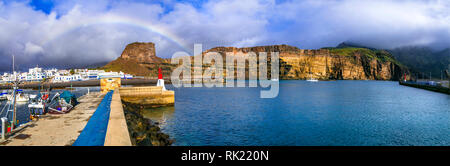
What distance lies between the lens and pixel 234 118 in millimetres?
28766

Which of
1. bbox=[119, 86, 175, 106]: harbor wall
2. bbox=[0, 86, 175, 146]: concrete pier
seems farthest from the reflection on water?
bbox=[0, 86, 175, 146]: concrete pier

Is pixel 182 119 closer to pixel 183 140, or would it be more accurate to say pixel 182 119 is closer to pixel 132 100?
pixel 183 140

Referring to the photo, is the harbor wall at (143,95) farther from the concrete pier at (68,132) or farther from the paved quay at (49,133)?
the paved quay at (49,133)

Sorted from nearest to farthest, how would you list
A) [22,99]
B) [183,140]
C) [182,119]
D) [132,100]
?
[183,140] < [182,119] < [132,100] < [22,99]

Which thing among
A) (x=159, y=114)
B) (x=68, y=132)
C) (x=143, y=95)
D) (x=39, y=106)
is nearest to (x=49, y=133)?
(x=68, y=132)

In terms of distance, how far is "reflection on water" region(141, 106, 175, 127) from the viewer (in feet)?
88.7

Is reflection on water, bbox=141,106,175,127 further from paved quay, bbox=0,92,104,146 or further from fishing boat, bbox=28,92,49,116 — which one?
paved quay, bbox=0,92,104,146

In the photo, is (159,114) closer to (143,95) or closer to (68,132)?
(143,95)

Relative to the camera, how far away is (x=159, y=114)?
30719 mm
